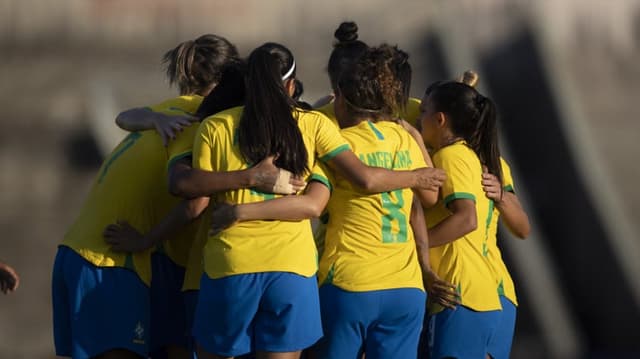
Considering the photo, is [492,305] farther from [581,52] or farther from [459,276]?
[581,52]

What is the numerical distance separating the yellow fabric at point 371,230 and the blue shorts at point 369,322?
0.04m

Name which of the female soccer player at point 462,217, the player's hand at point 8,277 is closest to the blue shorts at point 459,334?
the female soccer player at point 462,217

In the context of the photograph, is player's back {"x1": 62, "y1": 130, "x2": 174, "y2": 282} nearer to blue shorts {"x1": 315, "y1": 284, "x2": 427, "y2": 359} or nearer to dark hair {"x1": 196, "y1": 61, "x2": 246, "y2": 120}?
dark hair {"x1": 196, "y1": 61, "x2": 246, "y2": 120}

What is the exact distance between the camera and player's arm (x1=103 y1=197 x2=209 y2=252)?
469 centimetres

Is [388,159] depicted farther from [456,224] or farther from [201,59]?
[201,59]

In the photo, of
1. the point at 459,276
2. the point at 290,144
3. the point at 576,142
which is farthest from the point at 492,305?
the point at 576,142

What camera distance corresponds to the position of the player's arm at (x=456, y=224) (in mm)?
4918

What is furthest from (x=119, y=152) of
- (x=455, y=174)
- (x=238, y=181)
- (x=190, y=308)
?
(x=455, y=174)

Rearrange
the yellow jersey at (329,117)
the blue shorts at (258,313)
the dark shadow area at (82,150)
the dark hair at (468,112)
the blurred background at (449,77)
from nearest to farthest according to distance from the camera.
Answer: the blue shorts at (258,313), the yellow jersey at (329,117), the dark hair at (468,112), the blurred background at (449,77), the dark shadow area at (82,150)

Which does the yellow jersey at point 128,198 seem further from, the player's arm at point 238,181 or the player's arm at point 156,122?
the player's arm at point 238,181

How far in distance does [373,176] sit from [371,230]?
8.9 inches

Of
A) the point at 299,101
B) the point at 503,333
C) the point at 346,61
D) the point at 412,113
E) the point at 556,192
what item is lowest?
the point at 556,192

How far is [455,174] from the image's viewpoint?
5012 mm

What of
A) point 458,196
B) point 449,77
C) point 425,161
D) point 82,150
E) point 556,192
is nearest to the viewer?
point 425,161
